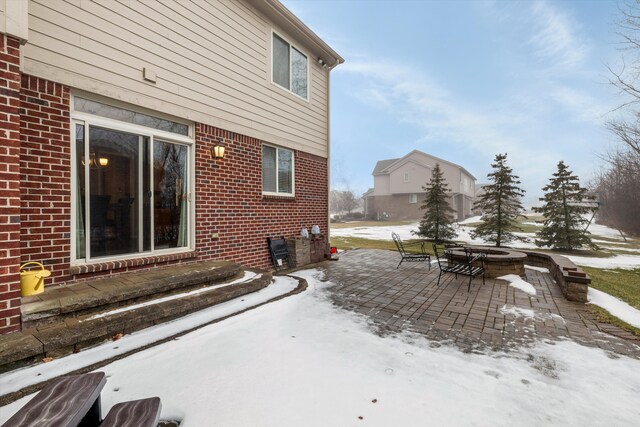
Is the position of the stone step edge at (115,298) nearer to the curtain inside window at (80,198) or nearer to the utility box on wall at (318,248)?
the curtain inside window at (80,198)

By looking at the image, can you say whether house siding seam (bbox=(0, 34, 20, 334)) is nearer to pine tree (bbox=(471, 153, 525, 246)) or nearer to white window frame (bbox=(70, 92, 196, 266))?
white window frame (bbox=(70, 92, 196, 266))

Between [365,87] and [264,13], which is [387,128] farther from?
[264,13]

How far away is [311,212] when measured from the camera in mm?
8852

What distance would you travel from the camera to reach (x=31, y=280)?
10.9 feet

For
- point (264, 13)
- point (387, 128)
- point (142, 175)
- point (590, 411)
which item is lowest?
point (590, 411)

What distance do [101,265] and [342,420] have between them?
3946mm

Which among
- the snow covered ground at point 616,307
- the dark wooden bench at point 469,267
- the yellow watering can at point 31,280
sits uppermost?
the yellow watering can at point 31,280

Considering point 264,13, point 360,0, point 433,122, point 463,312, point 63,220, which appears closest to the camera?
point 63,220

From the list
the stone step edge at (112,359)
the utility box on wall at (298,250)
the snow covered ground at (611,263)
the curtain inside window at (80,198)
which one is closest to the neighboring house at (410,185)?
the snow covered ground at (611,263)

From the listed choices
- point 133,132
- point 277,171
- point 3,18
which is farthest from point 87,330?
point 277,171

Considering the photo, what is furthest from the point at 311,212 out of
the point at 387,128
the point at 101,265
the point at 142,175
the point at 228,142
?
the point at 387,128

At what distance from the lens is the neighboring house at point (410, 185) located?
119 feet

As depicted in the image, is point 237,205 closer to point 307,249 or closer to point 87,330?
point 307,249

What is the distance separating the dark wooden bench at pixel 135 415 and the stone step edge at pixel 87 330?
175cm
